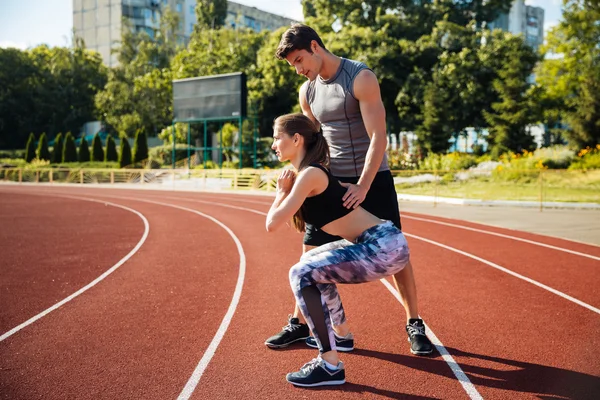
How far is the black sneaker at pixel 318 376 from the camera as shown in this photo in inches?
130

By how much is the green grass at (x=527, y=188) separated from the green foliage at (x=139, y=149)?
25.6 metres

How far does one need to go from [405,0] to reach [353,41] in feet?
22.5

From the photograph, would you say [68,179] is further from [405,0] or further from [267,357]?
[267,357]

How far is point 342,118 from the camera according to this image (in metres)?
3.74

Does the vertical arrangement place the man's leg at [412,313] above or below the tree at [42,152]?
below

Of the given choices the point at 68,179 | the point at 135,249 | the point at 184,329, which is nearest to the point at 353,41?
the point at 68,179

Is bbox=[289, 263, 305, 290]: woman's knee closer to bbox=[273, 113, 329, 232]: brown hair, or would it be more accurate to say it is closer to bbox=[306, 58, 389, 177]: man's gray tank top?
bbox=[273, 113, 329, 232]: brown hair

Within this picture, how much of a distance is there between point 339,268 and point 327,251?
0.55 feet

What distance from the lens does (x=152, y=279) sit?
6.71 meters

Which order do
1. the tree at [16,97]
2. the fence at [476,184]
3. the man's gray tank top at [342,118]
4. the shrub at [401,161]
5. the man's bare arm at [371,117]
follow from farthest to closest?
the tree at [16,97] → the shrub at [401,161] → the fence at [476,184] → the man's gray tank top at [342,118] → the man's bare arm at [371,117]

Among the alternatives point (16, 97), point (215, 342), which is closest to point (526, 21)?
point (16, 97)

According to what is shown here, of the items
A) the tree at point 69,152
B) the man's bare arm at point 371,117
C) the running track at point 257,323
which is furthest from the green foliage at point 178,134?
the man's bare arm at point 371,117

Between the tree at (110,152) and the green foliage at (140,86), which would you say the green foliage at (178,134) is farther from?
the tree at (110,152)

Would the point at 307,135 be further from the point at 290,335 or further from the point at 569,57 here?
the point at 569,57
